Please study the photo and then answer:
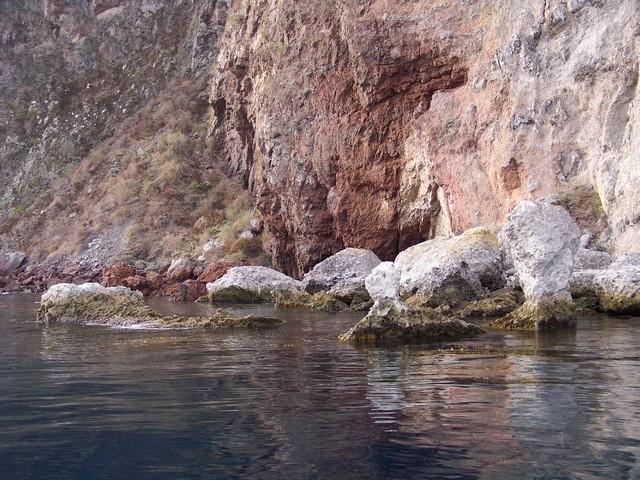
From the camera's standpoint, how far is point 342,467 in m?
4.86

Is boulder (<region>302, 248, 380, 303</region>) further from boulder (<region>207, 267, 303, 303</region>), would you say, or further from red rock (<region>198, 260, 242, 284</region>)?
red rock (<region>198, 260, 242, 284</region>)

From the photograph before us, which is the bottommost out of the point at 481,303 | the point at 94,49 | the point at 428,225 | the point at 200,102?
the point at 481,303

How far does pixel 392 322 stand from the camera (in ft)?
38.4

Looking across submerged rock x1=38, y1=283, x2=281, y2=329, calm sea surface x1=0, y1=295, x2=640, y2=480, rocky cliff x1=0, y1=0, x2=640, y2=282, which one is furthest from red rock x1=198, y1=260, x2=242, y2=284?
calm sea surface x1=0, y1=295, x2=640, y2=480

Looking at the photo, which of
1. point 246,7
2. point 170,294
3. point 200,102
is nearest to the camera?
point 170,294

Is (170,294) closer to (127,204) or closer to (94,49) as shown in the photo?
(127,204)

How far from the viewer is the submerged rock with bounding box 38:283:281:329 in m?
15.5

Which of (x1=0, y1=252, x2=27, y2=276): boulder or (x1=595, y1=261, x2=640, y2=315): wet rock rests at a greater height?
(x1=0, y1=252, x2=27, y2=276): boulder

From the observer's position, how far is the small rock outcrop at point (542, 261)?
13.0m

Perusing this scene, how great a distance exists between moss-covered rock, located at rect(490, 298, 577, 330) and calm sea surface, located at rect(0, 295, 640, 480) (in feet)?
4.51

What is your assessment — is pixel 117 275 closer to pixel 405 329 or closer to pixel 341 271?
pixel 341 271

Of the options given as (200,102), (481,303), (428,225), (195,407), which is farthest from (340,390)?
(200,102)

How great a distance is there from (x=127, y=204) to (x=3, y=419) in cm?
3989

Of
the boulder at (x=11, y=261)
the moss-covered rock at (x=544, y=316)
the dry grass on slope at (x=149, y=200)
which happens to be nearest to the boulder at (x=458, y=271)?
the moss-covered rock at (x=544, y=316)
